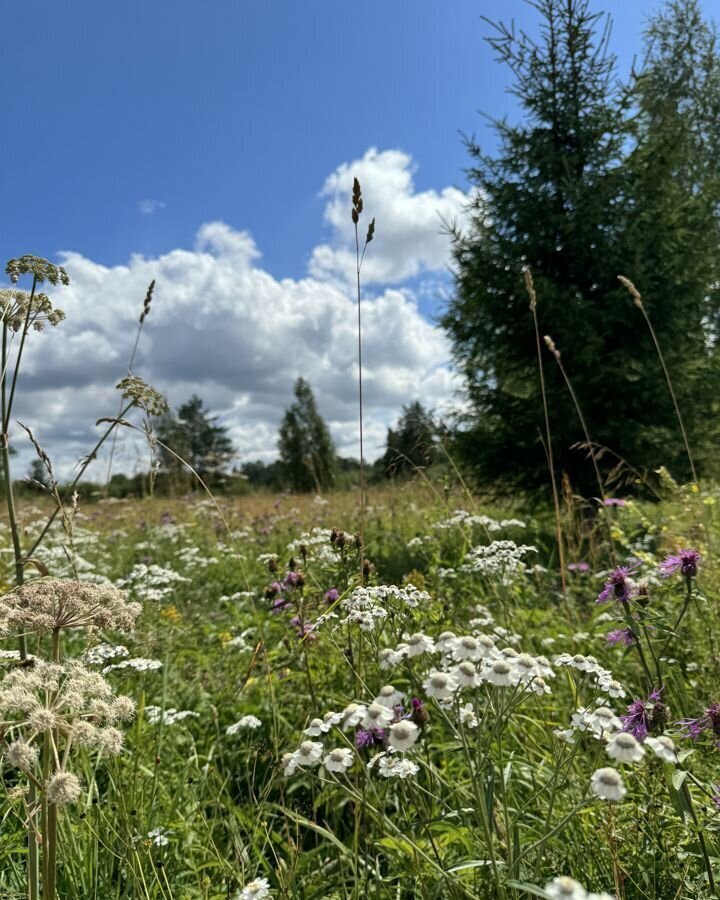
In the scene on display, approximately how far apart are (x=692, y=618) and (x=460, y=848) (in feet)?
5.31

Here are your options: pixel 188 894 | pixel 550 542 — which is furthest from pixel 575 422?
pixel 188 894

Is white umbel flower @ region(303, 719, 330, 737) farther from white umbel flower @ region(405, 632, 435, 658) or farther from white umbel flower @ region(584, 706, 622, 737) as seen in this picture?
white umbel flower @ region(584, 706, 622, 737)

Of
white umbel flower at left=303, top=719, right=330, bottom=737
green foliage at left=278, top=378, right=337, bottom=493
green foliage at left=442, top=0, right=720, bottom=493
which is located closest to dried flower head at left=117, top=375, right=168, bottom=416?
white umbel flower at left=303, top=719, right=330, bottom=737

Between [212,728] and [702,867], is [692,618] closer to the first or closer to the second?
Result: [702,867]

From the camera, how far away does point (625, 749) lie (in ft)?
2.69

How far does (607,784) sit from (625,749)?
7cm

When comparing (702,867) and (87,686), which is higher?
(87,686)

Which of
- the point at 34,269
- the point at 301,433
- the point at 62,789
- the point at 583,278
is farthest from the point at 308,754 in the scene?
the point at 301,433

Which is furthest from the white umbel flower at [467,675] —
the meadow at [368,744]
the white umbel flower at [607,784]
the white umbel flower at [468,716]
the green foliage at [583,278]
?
the green foliage at [583,278]

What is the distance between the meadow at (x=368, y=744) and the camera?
1.02 metres

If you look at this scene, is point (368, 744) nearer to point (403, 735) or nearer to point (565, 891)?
point (403, 735)

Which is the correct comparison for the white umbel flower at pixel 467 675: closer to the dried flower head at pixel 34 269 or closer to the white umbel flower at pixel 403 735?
the white umbel flower at pixel 403 735

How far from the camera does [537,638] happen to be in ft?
9.20

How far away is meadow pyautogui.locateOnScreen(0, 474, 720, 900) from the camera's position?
3.35 feet
